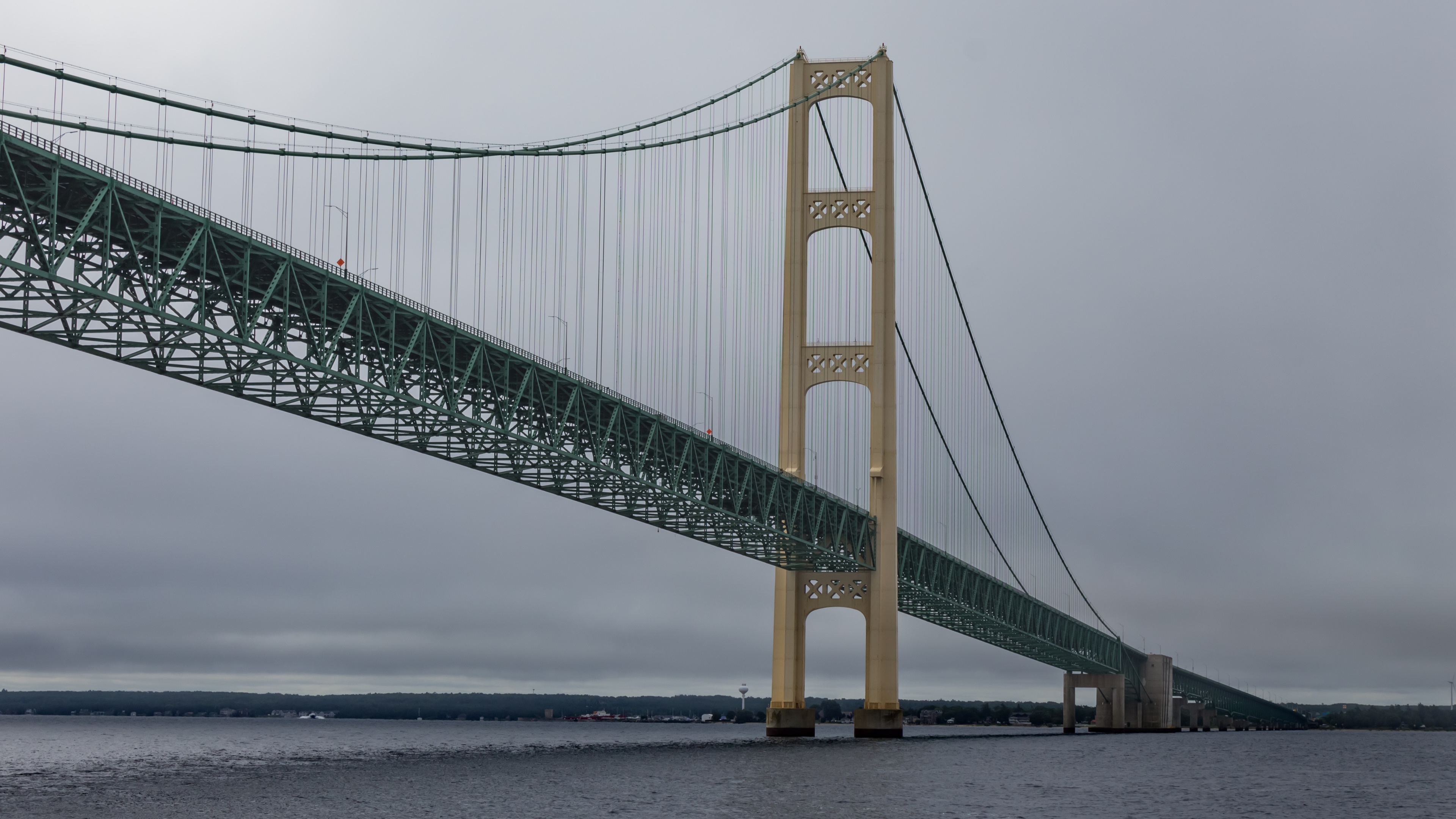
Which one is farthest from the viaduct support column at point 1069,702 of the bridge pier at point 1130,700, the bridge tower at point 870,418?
the bridge tower at point 870,418

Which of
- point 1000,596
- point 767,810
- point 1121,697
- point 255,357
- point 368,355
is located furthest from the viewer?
point 1121,697

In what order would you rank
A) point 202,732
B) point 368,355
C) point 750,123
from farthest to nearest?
1. point 202,732
2. point 750,123
3. point 368,355

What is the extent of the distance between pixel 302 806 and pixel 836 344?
122 feet

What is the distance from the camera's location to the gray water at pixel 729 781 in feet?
99.1

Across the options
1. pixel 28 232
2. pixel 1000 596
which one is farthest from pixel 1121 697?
pixel 28 232

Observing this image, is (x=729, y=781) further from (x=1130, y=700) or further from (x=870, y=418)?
(x=1130, y=700)

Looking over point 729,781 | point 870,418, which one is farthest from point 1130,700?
point 729,781

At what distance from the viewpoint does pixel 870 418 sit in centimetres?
6156

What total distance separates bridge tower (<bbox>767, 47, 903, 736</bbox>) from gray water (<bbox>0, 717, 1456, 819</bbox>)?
8.23ft

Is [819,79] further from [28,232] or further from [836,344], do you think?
[28,232]

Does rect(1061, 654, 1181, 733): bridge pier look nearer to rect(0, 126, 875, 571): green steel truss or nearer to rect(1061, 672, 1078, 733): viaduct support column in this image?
rect(1061, 672, 1078, 733): viaduct support column

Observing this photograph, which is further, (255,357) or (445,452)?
(445,452)

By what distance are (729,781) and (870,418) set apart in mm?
26313

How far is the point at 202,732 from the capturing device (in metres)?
140
